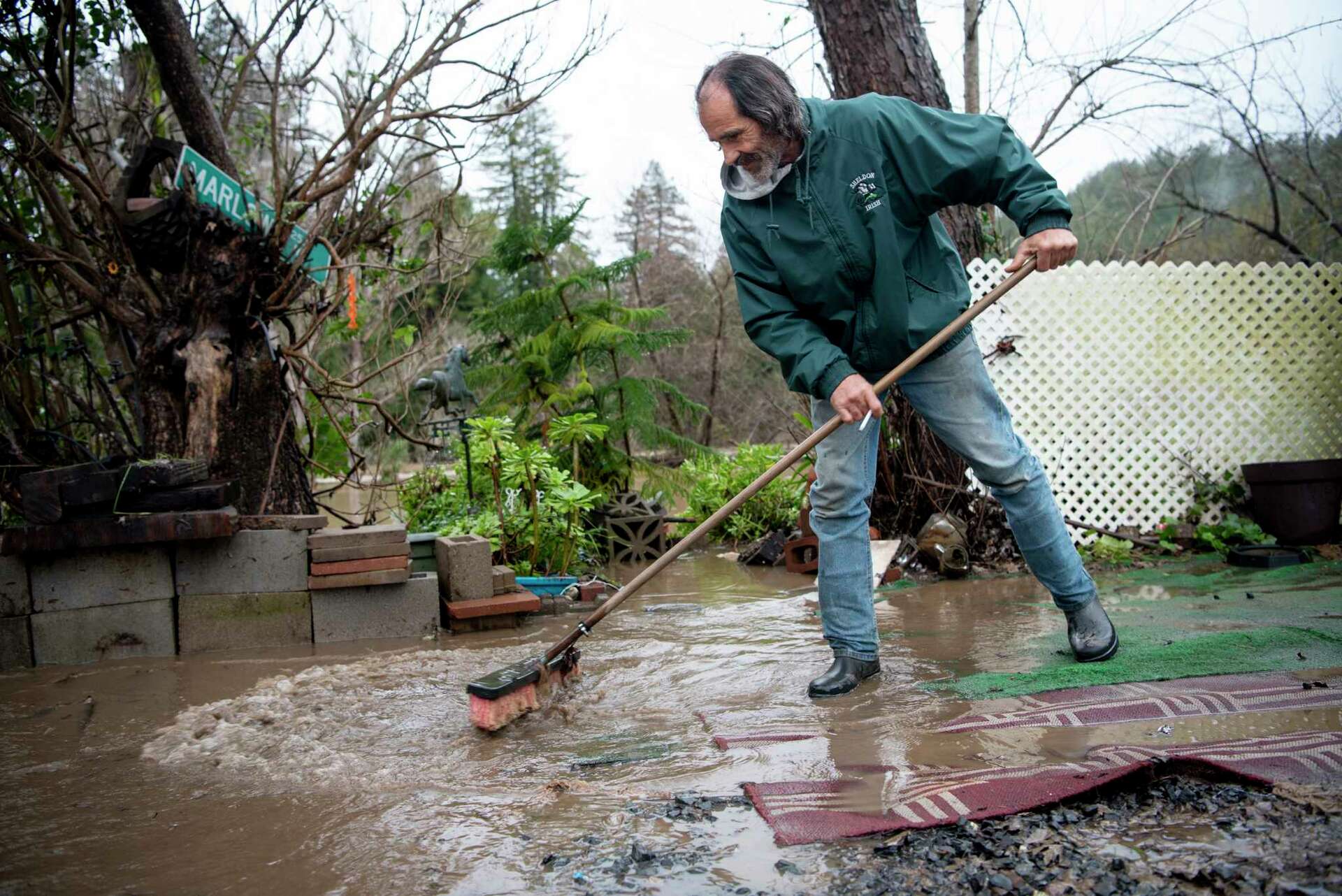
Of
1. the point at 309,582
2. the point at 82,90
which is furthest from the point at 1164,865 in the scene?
the point at 82,90

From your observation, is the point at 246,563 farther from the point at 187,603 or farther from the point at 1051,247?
the point at 1051,247

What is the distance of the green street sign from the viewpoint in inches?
182

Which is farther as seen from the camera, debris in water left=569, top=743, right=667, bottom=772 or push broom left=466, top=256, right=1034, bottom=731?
push broom left=466, top=256, right=1034, bottom=731

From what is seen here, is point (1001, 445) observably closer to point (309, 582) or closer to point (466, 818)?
point (466, 818)

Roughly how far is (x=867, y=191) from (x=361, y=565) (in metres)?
2.88

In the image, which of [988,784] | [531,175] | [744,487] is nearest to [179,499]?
[988,784]

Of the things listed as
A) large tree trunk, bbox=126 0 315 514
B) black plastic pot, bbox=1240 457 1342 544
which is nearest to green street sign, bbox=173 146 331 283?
large tree trunk, bbox=126 0 315 514

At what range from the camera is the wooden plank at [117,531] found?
392 cm

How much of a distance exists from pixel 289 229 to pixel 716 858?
14.3ft

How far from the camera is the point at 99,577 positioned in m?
4.12

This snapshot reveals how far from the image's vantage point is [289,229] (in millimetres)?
5094

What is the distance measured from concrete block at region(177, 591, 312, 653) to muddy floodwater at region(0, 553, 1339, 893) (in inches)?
6.2

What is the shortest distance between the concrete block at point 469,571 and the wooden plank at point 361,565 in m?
0.31

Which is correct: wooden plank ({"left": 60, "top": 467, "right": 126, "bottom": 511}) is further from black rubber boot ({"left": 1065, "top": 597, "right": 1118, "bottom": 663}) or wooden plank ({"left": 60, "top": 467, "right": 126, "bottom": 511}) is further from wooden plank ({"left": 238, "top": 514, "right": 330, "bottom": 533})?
black rubber boot ({"left": 1065, "top": 597, "right": 1118, "bottom": 663})
